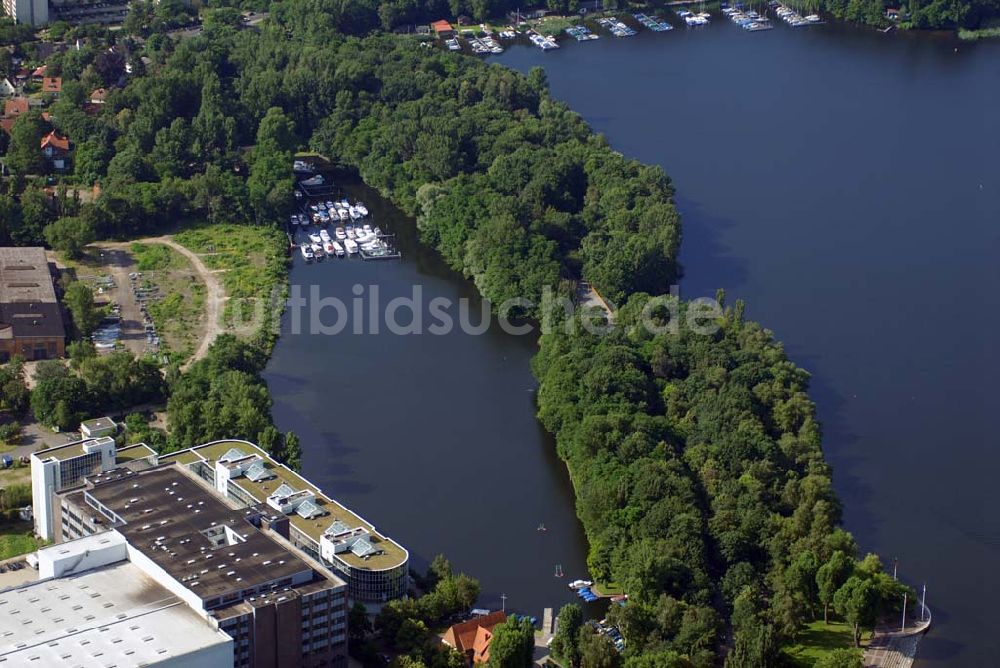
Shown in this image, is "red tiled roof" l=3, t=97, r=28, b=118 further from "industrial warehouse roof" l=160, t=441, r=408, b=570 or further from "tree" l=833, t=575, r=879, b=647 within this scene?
"tree" l=833, t=575, r=879, b=647

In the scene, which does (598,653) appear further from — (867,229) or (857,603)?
(867,229)

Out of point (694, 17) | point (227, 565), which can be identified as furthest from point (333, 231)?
point (694, 17)

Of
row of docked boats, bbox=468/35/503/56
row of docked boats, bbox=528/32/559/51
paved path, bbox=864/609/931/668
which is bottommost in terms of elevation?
paved path, bbox=864/609/931/668

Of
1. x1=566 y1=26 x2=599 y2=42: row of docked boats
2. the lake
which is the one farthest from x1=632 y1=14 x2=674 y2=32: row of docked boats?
the lake

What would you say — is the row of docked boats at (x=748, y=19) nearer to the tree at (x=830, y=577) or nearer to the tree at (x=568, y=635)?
the tree at (x=830, y=577)

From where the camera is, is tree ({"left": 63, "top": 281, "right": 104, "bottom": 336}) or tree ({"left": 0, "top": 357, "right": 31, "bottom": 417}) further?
tree ({"left": 63, "top": 281, "right": 104, "bottom": 336})

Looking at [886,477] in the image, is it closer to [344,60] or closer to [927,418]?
[927,418]

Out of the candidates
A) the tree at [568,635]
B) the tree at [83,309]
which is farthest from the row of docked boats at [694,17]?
the tree at [568,635]

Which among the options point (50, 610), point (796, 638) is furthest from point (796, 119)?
point (50, 610)
